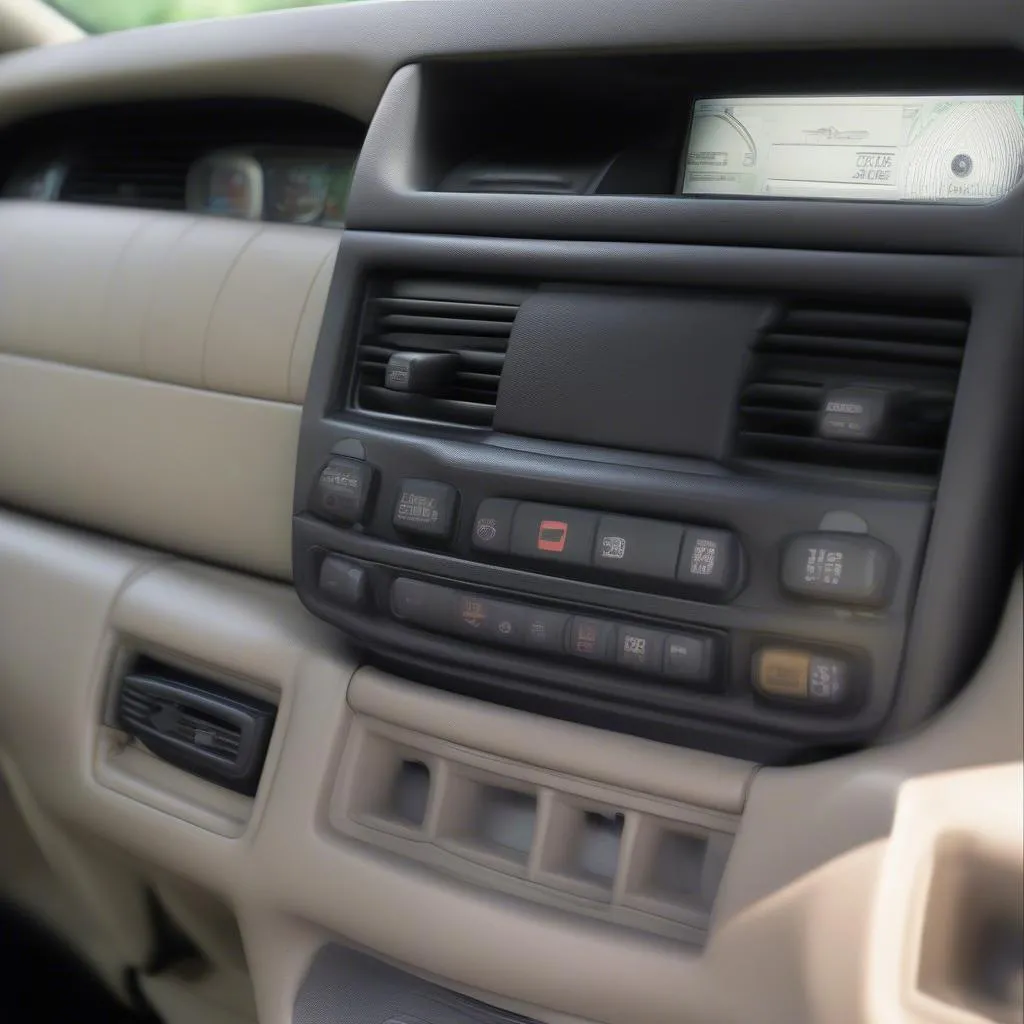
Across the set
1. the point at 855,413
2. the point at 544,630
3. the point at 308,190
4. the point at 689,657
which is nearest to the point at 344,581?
the point at 544,630

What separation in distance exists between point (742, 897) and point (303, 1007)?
0.40 m

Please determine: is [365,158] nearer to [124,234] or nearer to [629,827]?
[124,234]

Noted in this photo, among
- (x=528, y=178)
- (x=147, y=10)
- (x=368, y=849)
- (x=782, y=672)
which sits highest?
(x=147, y=10)

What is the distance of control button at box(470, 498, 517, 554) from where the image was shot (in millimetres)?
826

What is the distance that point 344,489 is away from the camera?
922 millimetres

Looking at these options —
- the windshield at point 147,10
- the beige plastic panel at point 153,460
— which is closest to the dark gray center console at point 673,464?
the beige plastic panel at point 153,460

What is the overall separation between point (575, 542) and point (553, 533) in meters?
0.02

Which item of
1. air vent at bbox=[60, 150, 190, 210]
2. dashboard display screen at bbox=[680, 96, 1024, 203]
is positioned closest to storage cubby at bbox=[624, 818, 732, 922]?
dashboard display screen at bbox=[680, 96, 1024, 203]

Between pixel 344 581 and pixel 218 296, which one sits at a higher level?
pixel 218 296

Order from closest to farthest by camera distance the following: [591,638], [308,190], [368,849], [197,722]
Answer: [591,638] < [368,849] < [197,722] < [308,190]

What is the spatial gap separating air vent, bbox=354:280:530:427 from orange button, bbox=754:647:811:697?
0.29 m

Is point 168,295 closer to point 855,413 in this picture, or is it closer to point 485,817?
point 485,817

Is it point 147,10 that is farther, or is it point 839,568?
point 147,10

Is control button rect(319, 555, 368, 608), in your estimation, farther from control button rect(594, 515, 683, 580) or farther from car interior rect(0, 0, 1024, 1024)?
control button rect(594, 515, 683, 580)
